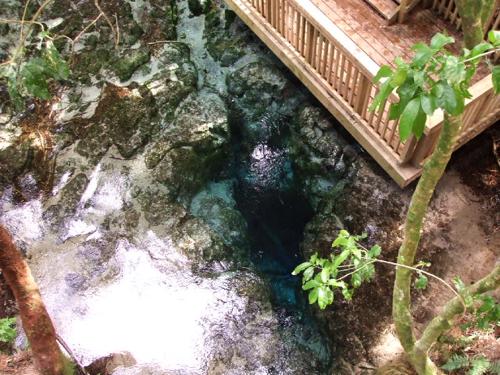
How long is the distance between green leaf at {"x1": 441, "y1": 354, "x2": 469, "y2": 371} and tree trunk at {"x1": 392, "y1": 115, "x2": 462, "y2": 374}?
0.40 meters

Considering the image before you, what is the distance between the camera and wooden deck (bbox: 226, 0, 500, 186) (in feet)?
17.8

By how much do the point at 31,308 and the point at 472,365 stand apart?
4596 millimetres

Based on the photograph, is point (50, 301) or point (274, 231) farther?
point (274, 231)

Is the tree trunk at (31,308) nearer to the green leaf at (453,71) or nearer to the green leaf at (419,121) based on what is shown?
the green leaf at (419,121)

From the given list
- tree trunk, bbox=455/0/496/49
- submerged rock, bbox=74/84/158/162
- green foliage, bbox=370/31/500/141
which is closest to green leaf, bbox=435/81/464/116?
green foliage, bbox=370/31/500/141

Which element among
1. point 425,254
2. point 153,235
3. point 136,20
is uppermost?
point 136,20

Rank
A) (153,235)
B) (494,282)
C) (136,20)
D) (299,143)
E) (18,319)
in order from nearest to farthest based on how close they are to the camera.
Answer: (494,282) → (18,319) → (153,235) → (299,143) → (136,20)

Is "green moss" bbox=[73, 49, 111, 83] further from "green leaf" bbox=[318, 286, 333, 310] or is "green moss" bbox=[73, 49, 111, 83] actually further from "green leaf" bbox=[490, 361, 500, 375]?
"green leaf" bbox=[490, 361, 500, 375]

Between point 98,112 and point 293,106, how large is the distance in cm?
328

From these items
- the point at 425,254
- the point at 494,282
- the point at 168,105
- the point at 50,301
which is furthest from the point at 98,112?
the point at 494,282

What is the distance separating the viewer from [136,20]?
8.53m

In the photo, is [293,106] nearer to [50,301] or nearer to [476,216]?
[476,216]

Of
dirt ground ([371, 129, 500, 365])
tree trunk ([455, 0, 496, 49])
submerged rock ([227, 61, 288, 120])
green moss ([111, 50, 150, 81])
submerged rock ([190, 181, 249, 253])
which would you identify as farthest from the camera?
green moss ([111, 50, 150, 81])

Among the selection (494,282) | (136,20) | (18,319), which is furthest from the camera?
(136,20)
